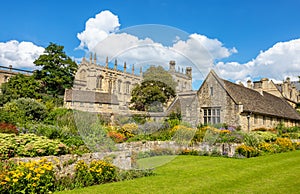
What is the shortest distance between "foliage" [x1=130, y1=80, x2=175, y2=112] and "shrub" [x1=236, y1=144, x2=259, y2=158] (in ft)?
28.8

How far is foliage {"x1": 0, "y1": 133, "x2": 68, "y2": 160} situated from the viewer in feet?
30.6

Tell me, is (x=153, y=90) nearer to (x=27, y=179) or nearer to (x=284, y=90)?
(x=27, y=179)

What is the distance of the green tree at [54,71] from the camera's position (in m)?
47.8

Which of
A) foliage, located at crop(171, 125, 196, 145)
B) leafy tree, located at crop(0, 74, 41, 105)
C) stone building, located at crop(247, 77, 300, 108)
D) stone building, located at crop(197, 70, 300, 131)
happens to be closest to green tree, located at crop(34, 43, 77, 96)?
leafy tree, located at crop(0, 74, 41, 105)

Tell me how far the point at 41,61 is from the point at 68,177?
4351 centimetres

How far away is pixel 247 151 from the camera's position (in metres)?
16.5

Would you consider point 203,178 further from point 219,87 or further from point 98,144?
point 219,87

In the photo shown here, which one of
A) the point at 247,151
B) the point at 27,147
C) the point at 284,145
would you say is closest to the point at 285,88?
the point at 284,145

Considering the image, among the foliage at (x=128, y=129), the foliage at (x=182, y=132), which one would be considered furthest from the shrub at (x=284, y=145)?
the foliage at (x=128, y=129)

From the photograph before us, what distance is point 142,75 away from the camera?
8.43 meters

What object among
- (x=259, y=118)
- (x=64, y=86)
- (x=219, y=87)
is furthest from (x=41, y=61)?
(x=259, y=118)

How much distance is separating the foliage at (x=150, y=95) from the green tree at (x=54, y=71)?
133ft

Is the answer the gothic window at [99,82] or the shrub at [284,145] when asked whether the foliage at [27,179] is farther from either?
the shrub at [284,145]

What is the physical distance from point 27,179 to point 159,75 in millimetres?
4872
